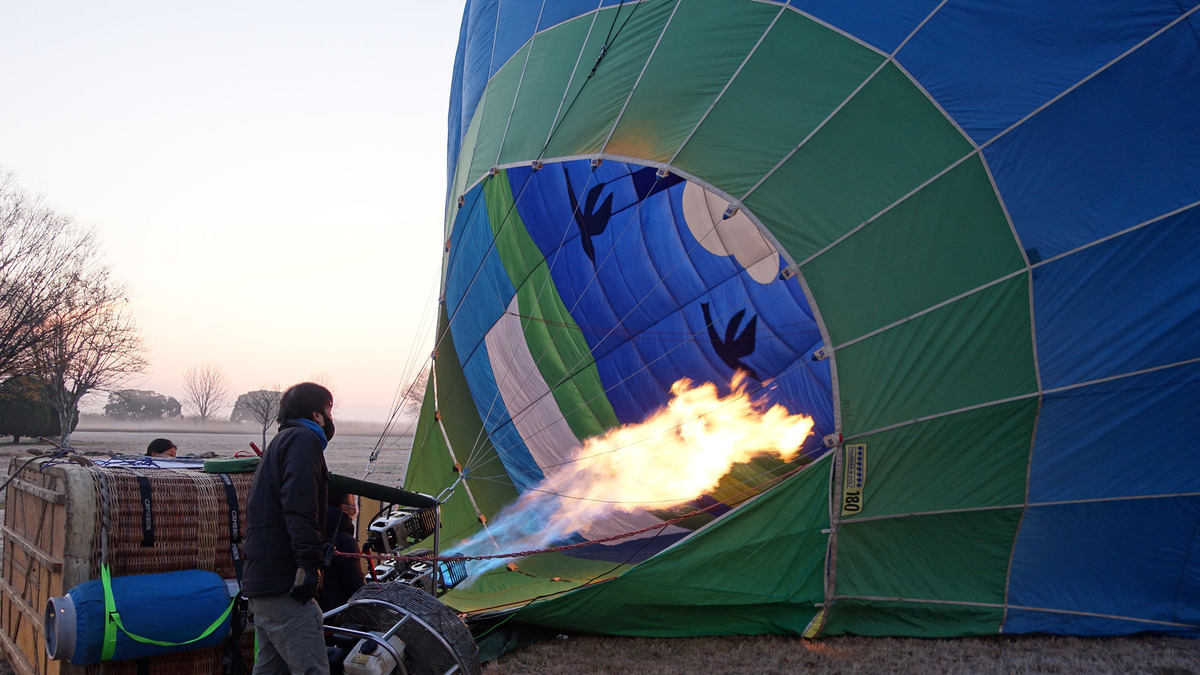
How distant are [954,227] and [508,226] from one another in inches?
112

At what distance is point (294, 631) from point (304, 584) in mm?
160

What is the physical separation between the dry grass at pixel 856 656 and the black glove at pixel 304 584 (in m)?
1.46

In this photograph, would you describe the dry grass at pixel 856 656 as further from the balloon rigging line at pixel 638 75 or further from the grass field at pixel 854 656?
the balloon rigging line at pixel 638 75

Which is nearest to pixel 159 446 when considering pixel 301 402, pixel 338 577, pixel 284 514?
pixel 338 577

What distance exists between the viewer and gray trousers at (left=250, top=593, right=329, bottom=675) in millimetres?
2232

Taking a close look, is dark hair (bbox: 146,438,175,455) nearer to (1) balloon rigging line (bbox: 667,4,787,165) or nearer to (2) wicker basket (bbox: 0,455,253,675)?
(2) wicker basket (bbox: 0,455,253,675)

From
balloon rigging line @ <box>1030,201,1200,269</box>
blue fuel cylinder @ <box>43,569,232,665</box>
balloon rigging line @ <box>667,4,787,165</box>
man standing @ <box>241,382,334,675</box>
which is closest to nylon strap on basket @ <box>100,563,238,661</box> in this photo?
blue fuel cylinder @ <box>43,569,232,665</box>

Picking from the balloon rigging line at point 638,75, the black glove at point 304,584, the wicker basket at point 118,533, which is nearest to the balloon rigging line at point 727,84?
the balloon rigging line at point 638,75

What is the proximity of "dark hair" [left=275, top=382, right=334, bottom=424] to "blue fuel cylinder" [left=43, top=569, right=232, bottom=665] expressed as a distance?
75 cm

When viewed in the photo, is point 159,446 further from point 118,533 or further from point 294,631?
point 294,631

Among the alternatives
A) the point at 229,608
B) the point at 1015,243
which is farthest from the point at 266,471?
the point at 1015,243

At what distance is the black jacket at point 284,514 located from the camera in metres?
2.21

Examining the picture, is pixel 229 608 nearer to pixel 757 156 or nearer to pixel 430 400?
pixel 757 156

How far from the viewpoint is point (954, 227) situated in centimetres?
348
